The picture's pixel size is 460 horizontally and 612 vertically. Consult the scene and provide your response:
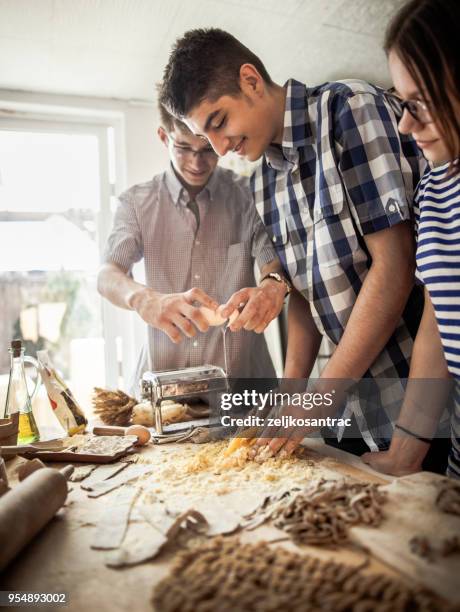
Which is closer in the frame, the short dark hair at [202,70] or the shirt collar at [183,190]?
the short dark hair at [202,70]

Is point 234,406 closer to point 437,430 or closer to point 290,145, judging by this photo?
point 437,430

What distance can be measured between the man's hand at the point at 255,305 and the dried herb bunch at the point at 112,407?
1.44 ft

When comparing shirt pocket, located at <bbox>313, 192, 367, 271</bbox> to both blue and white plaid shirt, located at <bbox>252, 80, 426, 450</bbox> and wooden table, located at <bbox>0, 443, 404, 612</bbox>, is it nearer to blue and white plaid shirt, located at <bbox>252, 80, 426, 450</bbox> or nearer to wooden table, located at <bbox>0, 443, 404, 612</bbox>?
blue and white plaid shirt, located at <bbox>252, 80, 426, 450</bbox>

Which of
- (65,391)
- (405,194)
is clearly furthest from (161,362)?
(405,194)

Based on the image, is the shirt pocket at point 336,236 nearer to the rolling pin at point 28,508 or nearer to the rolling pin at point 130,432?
the rolling pin at point 130,432

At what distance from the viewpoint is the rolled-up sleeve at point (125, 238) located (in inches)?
74.4

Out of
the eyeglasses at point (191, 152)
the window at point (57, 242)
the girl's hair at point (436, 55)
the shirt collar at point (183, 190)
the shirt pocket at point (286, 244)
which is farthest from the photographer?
the window at point (57, 242)

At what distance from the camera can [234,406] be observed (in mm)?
1426

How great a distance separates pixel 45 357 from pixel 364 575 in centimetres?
117

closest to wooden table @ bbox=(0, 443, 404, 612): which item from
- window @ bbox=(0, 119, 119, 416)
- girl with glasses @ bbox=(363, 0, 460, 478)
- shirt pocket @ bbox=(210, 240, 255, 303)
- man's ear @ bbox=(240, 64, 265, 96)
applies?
girl with glasses @ bbox=(363, 0, 460, 478)

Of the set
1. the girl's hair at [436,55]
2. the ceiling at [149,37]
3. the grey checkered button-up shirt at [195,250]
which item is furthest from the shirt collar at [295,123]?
the ceiling at [149,37]

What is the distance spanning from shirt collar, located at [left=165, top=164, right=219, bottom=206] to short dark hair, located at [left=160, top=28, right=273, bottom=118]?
66cm

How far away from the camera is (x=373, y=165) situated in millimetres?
1130

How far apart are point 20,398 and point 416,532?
1.08 m
